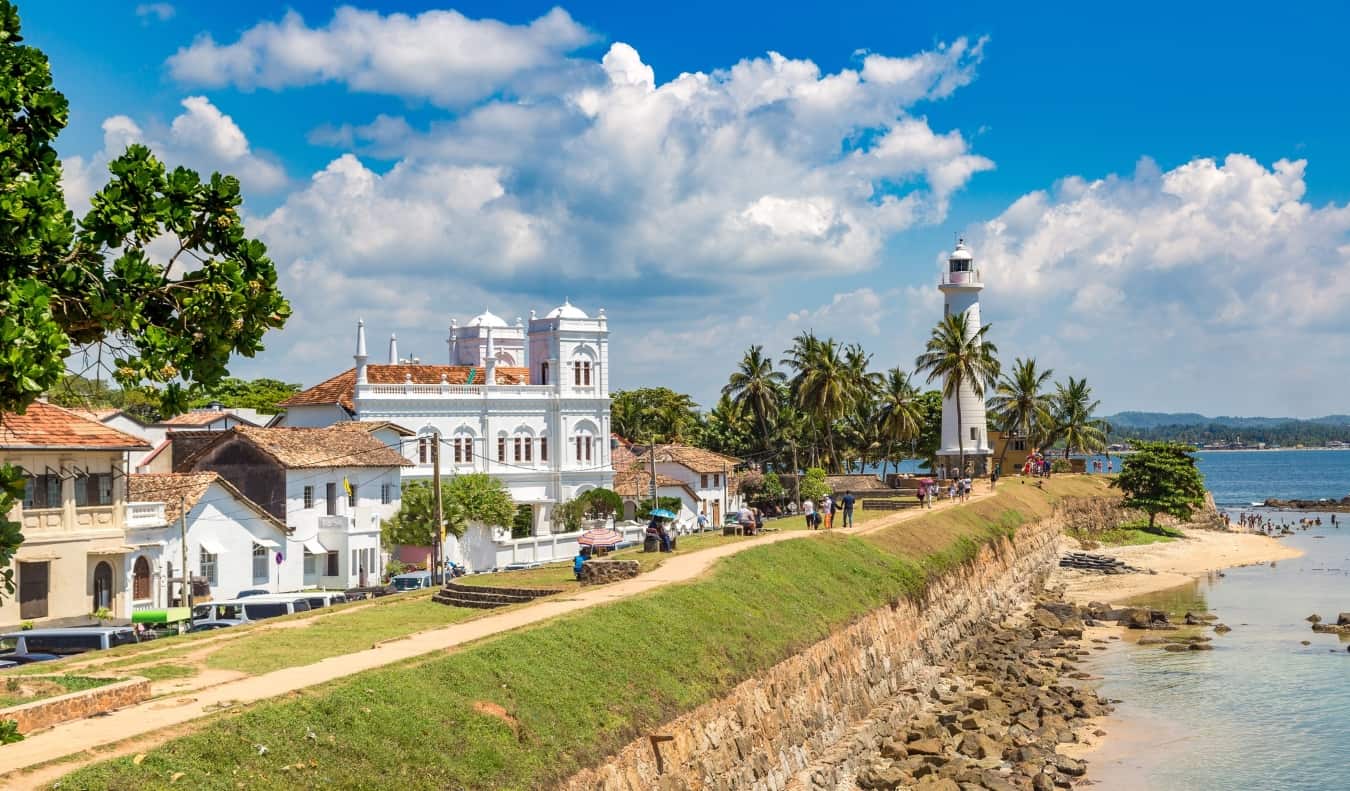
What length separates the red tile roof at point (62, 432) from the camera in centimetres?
3516

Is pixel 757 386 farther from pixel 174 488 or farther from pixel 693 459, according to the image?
pixel 174 488

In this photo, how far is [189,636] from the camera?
96.7ft

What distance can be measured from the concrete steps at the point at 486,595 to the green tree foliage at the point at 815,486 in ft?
136

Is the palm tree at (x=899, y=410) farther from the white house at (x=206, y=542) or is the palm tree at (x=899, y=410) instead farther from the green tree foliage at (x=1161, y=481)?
the white house at (x=206, y=542)

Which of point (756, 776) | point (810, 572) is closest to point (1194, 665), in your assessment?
point (810, 572)

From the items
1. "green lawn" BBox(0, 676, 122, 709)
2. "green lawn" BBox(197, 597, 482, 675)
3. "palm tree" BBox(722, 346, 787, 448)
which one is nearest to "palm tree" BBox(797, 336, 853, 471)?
"palm tree" BBox(722, 346, 787, 448)

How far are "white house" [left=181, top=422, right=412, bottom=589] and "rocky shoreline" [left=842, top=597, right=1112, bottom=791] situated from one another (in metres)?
26.6

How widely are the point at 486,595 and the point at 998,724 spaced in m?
14.7

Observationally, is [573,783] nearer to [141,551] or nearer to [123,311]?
[123,311]

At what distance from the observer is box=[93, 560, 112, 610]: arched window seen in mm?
38031

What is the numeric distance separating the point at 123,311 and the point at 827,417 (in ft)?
253

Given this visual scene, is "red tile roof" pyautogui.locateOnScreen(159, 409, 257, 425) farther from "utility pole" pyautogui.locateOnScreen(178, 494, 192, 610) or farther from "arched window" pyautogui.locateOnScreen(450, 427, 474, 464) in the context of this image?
"utility pole" pyautogui.locateOnScreen(178, 494, 192, 610)

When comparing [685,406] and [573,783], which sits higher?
[685,406]

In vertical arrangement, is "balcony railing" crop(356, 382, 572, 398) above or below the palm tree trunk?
above
